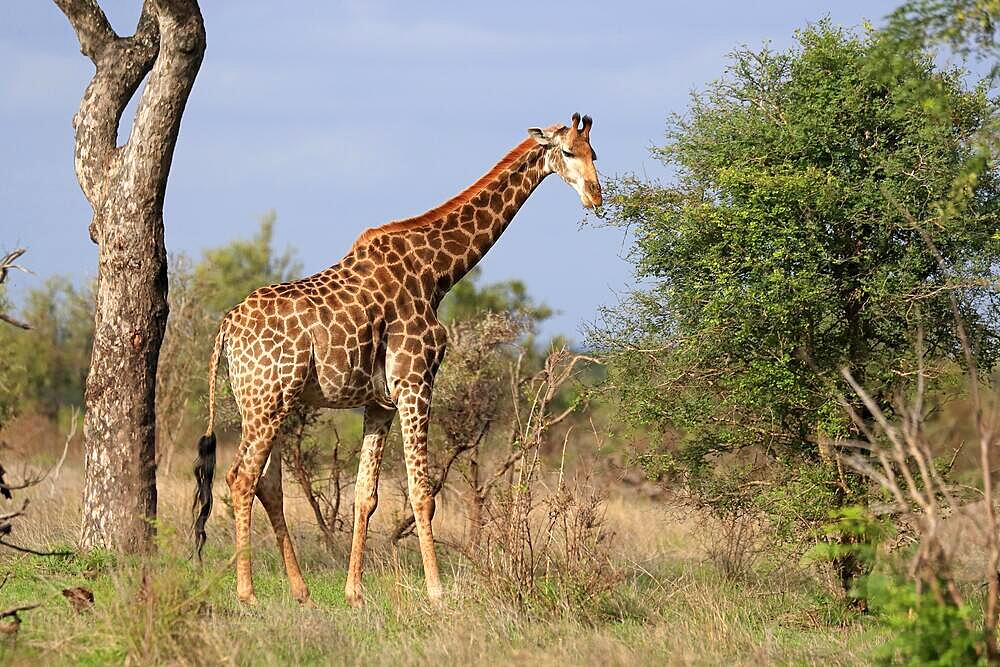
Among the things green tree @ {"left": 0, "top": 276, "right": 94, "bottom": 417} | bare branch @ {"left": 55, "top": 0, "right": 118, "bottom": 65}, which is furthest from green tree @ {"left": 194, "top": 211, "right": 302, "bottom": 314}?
bare branch @ {"left": 55, "top": 0, "right": 118, "bottom": 65}

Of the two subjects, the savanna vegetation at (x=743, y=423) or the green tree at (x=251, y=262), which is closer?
the savanna vegetation at (x=743, y=423)

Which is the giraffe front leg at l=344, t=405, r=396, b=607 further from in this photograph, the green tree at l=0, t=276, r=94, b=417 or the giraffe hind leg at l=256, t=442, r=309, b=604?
the green tree at l=0, t=276, r=94, b=417

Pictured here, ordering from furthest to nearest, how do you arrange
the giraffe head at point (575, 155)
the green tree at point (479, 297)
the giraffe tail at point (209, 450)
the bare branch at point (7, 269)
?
1. the green tree at point (479, 297)
2. the giraffe head at point (575, 155)
3. the giraffe tail at point (209, 450)
4. the bare branch at point (7, 269)

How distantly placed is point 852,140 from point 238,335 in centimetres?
448

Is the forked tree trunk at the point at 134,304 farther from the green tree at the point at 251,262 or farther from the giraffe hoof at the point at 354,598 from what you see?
the green tree at the point at 251,262

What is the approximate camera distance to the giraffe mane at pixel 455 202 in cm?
946

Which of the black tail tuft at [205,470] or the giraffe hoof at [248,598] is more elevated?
the black tail tuft at [205,470]

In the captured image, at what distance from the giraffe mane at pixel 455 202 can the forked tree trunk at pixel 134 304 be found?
1.65 metres

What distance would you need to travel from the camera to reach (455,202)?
975 cm

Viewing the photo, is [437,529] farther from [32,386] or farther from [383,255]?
[32,386]

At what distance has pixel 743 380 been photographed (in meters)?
→ 8.43

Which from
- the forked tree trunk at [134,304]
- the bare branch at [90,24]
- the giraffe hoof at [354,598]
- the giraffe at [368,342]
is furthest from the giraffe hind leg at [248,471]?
the bare branch at [90,24]

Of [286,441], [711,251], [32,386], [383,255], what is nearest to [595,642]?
[711,251]

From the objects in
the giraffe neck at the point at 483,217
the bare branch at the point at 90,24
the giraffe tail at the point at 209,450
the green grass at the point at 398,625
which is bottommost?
the green grass at the point at 398,625
